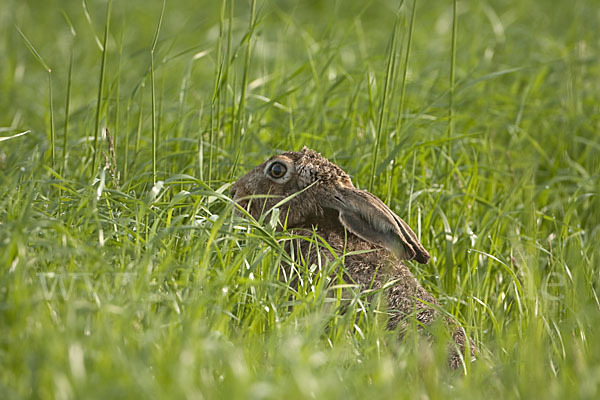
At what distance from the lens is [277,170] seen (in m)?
3.51

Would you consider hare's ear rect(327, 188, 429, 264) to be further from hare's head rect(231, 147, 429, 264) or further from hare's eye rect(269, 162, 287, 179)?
hare's eye rect(269, 162, 287, 179)

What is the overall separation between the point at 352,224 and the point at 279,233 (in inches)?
14.2

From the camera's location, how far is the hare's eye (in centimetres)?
350

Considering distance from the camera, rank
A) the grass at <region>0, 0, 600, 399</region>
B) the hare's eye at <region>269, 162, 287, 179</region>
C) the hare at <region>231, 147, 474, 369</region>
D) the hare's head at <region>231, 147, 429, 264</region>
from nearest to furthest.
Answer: the grass at <region>0, 0, 600, 399</region> < the hare at <region>231, 147, 474, 369</region> < the hare's head at <region>231, 147, 429, 264</region> < the hare's eye at <region>269, 162, 287, 179</region>

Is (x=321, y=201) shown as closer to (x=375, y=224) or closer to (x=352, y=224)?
(x=352, y=224)

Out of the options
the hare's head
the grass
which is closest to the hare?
the hare's head

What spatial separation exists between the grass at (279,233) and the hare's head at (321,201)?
8.0 inches

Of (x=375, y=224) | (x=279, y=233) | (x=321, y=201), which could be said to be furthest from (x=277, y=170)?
(x=375, y=224)

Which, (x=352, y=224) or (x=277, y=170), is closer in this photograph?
(x=352, y=224)

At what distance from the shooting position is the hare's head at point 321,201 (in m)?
3.22

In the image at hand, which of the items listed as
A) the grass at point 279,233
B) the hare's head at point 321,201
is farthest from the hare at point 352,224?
the grass at point 279,233

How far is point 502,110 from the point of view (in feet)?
17.3

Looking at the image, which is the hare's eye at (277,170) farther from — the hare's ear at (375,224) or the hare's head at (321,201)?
the hare's ear at (375,224)

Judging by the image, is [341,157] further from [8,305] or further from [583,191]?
[8,305]
